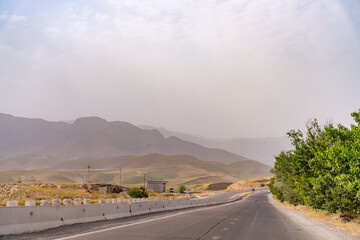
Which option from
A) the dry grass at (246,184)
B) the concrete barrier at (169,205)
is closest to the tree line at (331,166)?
the concrete barrier at (169,205)

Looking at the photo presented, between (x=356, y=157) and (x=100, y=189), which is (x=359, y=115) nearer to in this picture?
(x=356, y=157)

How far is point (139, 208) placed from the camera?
25.7 meters

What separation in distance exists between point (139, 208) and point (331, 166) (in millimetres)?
12682

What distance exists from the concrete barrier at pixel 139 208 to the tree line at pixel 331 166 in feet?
37.4

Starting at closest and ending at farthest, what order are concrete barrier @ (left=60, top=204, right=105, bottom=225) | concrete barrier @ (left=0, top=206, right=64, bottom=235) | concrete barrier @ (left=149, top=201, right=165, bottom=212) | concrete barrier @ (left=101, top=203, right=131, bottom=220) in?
concrete barrier @ (left=0, top=206, right=64, bottom=235)
concrete barrier @ (left=60, top=204, right=105, bottom=225)
concrete barrier @ (left=101, top=203, right=131, bottom=220)
concrete barrier @ (left=149, top=201, right=165, bottom=212)

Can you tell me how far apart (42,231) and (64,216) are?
218cm

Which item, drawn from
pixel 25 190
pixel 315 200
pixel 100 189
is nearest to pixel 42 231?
pixel 315 200

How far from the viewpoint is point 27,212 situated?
42.7 feet

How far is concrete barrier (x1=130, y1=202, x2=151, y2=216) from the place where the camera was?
24.4 metres

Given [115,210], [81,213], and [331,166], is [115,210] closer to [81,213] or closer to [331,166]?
[81,213]

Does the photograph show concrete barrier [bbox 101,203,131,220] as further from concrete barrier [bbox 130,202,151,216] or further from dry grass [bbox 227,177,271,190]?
dry grass [bbox 227,177,271,190]

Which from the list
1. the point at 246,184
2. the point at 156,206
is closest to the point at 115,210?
the point at 156,206

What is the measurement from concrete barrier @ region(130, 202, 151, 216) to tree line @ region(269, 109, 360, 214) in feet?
37.4

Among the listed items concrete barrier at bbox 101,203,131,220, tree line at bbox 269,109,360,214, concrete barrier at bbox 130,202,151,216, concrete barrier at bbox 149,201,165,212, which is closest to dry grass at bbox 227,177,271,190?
tree line at bbox 269,109,360,214
